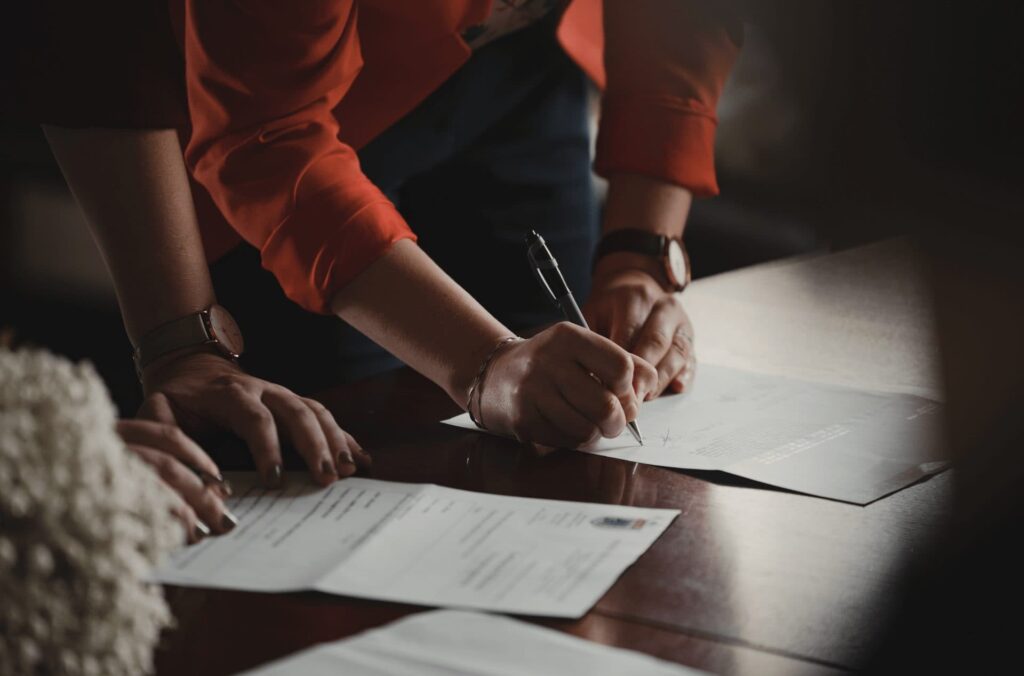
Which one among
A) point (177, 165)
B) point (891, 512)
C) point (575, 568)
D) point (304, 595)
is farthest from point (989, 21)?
point (177, 165)

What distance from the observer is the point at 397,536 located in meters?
0.78

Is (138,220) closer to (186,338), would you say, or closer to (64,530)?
(186,338)

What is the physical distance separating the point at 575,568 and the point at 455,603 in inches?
3.6

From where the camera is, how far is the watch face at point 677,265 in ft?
4.33

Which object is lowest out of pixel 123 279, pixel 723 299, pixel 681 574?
pixel 723 299

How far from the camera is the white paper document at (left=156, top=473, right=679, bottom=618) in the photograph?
0.70 meters

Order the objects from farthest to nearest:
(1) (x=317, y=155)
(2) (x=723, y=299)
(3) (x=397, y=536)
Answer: (2) (x=723, y=299), (1) (x=317, y=155), (3) (x=397, y=536)

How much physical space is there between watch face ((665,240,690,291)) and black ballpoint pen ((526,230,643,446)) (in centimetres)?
22

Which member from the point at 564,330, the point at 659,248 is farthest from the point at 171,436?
the point at 659,248

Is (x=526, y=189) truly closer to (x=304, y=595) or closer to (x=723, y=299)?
(x=723, y=299)

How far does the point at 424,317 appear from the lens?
105 centimetres

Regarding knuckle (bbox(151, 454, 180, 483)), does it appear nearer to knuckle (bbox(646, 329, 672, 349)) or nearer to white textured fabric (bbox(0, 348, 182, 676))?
white textured fabric (bbox(0, 348, 182, 676))

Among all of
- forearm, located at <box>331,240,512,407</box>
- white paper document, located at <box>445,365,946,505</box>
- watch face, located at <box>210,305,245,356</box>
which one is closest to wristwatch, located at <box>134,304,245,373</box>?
watch face, located at <box>210,305,245,356</box>

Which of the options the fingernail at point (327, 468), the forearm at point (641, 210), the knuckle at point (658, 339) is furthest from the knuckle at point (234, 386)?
the forearm at point (641, 210)
